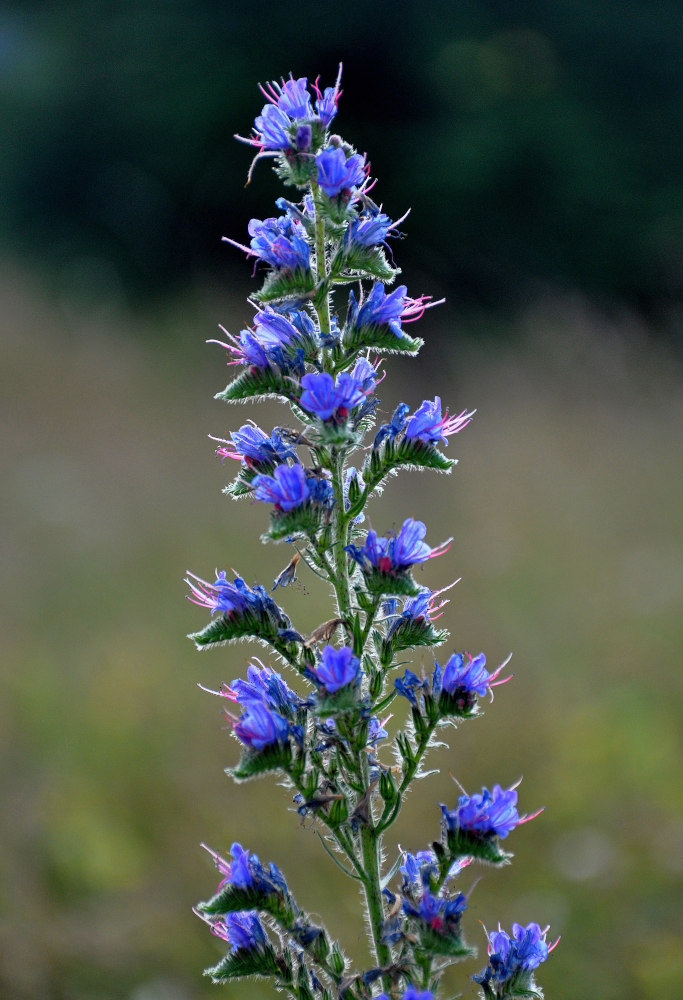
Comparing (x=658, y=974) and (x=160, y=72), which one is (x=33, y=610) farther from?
(x=160, y=72)

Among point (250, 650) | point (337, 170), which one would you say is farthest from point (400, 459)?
point (250, 650)

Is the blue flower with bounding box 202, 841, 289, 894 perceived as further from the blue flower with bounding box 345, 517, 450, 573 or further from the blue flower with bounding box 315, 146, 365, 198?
the blue flower with bounding box 315, 146, 365, 198

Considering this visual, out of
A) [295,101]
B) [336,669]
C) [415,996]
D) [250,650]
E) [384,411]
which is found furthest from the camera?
[250,650]

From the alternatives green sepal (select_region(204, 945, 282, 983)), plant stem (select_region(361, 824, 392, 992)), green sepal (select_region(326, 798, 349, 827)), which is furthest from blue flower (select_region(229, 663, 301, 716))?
green sepal (select_region(204, 945, 282, 983))

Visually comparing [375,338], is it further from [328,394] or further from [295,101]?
[295,101]

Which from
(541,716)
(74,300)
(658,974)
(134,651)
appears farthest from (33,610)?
(74,300)

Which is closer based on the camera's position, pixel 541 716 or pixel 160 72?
pixel 541 716

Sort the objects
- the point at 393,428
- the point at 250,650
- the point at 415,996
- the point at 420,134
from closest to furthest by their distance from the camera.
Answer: the point at 415,996, the point at 393,428, the point at 250,650, the point at 420,134
